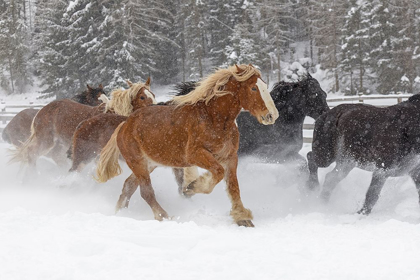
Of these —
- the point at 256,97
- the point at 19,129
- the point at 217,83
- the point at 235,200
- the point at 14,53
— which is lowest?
the point at 14,53

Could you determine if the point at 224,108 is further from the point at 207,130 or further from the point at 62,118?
the point at 62,118

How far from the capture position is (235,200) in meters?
4.82

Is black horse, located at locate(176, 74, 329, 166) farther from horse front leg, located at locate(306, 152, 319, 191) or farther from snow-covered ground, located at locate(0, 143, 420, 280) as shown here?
snow-covered ground, located at locate(0, 143, 420, 280)

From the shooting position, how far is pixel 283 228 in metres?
4.47

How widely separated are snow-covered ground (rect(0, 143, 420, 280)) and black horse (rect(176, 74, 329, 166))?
1.04 m

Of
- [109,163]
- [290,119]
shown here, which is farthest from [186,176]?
[290,119]

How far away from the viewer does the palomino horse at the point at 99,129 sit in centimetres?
699

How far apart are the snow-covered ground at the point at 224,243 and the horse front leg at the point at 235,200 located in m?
0.14

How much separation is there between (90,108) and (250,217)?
4.92m

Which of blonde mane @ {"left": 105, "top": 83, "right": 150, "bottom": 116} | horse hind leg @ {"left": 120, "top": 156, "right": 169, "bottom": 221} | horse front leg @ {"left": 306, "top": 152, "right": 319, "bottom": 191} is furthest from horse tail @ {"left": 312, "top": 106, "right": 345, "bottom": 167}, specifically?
blonde mane @ {"left": 105, "top": 83, "right": 150, "bottom": 116}

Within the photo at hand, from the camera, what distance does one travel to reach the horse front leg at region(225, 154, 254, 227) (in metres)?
4.67

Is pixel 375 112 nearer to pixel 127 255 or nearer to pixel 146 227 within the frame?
pixel 146 227

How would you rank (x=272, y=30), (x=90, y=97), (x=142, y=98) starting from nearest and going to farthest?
(x=142, y=98), (x=90, y=97), (x=272, y=30)

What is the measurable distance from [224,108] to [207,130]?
34 centimetres
